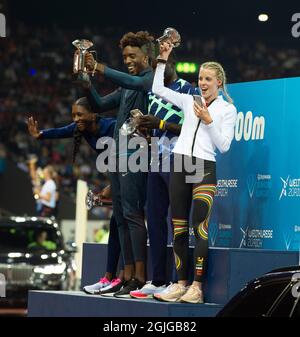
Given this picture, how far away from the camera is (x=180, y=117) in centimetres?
927

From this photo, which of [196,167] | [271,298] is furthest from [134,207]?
[271,298]

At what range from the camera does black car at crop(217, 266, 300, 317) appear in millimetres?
6375

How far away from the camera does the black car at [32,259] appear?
1767 cm

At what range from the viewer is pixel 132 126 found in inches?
359

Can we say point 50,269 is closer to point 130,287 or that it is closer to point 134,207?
point 130,287

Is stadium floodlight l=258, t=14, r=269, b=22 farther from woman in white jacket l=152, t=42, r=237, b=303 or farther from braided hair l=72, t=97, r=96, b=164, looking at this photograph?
woman in white jacket l=152, t=42, r=237, b=303

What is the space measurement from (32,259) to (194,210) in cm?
939

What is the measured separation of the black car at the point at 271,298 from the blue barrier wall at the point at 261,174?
2.69 metres

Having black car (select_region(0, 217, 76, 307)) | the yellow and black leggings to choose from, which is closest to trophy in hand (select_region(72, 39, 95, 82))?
the yellow and black leggings

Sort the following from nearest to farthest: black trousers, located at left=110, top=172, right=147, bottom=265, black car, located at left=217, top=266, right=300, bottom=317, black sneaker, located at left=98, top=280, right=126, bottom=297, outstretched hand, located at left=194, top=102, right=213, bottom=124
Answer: black car, located at left=217, top=266, right=300, bottom=317
outstretched hand, located at left=194, top=102, right=213, bottom=124
black trousers, located at left=110, top=172, right=147, bottom=265
black sneaker, located at left=98, top=280, right=126, bottom=297

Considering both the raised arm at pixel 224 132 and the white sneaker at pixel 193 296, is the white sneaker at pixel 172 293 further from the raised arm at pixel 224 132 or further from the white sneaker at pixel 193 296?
the raised arm at pixel 224 132

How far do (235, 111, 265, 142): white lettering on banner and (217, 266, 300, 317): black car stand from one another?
3279 mm
